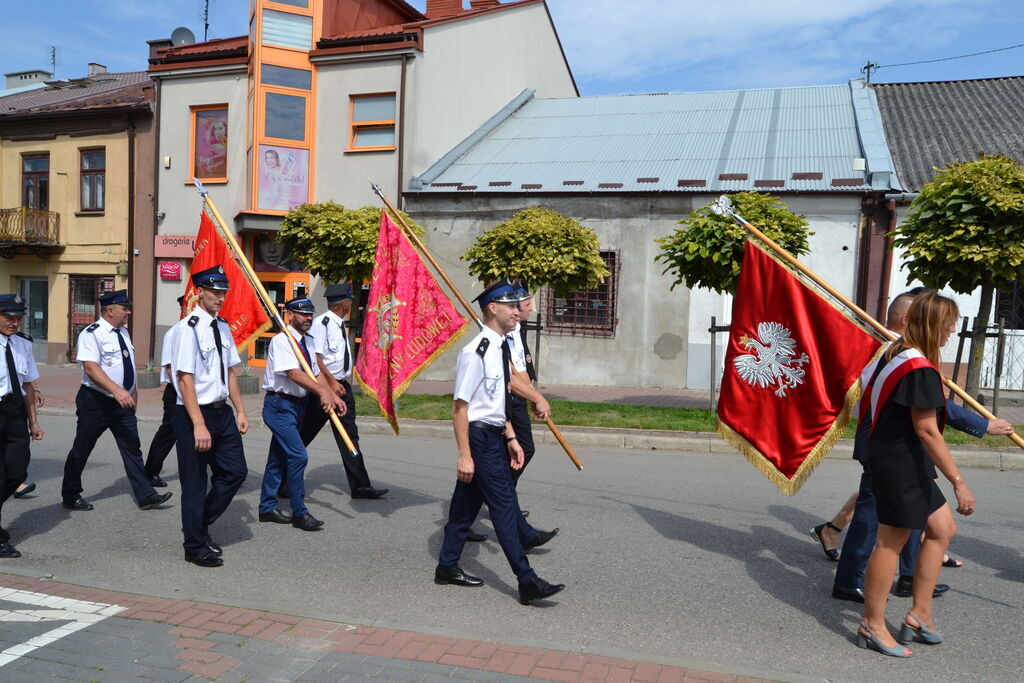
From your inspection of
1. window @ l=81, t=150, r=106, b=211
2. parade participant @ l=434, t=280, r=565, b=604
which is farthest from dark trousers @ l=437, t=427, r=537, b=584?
window @ l=81, t=150, r=106, b=211

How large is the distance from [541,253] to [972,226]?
5.59 meters

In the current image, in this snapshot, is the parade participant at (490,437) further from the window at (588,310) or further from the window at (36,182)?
the window at (36,182)

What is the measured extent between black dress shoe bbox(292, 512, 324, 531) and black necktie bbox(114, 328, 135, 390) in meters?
2.03

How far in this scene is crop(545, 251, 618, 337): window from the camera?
16453 millimetres

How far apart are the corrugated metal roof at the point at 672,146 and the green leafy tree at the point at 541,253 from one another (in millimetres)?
4418

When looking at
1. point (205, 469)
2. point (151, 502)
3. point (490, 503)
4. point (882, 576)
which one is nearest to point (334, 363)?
point (205, 469)

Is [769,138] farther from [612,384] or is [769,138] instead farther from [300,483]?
[300,483]

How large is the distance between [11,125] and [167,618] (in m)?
21.8

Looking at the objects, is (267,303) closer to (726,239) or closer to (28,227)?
(726,239)

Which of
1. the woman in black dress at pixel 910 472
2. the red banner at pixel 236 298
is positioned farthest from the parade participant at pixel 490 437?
the red banner at pixel 236 298

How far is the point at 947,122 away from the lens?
18.0 m

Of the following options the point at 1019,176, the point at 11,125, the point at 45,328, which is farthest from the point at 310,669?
the point at 11,125

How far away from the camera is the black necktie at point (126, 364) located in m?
6.69

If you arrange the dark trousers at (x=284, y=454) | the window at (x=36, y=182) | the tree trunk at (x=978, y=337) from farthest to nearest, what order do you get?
the window at (x=36, y=182) < the tree trunk at (x=978, y=337) < the dark trousers at (x=284, y=454)
